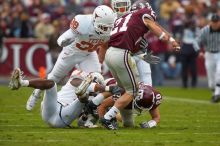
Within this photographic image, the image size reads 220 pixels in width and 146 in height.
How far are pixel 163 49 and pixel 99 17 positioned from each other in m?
10.6

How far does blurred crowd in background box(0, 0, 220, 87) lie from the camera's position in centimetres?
1923

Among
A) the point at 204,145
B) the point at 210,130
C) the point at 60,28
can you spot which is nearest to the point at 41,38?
the point at 60,28

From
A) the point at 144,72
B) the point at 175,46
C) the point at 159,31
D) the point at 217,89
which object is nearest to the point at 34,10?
the point at 217,89

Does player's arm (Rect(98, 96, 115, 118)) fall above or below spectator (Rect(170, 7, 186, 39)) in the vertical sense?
above

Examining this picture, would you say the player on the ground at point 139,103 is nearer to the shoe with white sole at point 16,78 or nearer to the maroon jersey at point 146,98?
the maroon jersey at point 146,98

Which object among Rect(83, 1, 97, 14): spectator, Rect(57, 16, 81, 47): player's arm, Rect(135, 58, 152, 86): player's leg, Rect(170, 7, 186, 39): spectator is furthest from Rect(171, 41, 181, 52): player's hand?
Rect(170, 7, 186, 39): spectator

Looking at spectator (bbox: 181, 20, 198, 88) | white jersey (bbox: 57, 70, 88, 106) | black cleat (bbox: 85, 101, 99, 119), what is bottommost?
spectator (bbox: 181, 20, 198, 88)

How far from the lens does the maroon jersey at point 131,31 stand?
360 inches

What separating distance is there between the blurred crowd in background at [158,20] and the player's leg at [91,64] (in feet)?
27.0

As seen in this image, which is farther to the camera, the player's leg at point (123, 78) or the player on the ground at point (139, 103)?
the player on the ground at point (139, 103)

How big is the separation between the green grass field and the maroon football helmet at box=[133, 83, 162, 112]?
0.28m

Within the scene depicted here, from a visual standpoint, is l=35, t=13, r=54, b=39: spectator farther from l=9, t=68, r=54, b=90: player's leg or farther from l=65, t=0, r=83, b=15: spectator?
l=9, t=68, r=54, b=90: player's leg

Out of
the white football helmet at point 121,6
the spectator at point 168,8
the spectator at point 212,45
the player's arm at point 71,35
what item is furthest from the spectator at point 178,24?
the white football helmet at point 121,6

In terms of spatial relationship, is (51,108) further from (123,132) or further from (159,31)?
(159,31)
